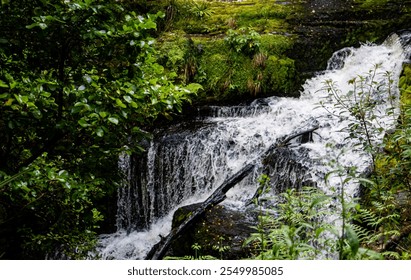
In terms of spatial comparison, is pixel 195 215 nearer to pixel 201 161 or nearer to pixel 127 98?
pixel 201 161

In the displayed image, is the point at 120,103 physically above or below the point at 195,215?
above

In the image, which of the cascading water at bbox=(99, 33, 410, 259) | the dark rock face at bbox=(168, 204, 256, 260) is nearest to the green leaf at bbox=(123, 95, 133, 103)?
the dark rock face at bbox=(168, 204, 256, 260)

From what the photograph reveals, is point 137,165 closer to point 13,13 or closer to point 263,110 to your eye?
point 263,110

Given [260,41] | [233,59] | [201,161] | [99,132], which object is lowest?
[201,161]

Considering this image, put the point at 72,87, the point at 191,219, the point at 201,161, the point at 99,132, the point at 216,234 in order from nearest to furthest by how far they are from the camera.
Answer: the point at 99,132, the point at 72,87, the point at 216,234, the point at 191,219, the point at 201,161

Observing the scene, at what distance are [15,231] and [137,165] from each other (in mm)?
3935

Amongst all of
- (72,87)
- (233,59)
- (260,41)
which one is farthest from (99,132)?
(260,41)

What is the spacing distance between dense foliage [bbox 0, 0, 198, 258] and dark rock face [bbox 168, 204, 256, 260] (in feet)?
8.04

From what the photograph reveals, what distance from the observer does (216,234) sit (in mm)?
5168

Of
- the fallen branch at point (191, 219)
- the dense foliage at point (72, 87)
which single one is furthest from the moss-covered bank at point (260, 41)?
the dense foliage at point (72, 87)

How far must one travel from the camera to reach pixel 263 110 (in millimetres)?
8297

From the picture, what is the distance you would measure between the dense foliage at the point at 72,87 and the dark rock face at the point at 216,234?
2451mm

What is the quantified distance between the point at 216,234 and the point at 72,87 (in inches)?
132

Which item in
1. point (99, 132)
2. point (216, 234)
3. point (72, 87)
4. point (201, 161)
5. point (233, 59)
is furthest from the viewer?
point (233, 59)
